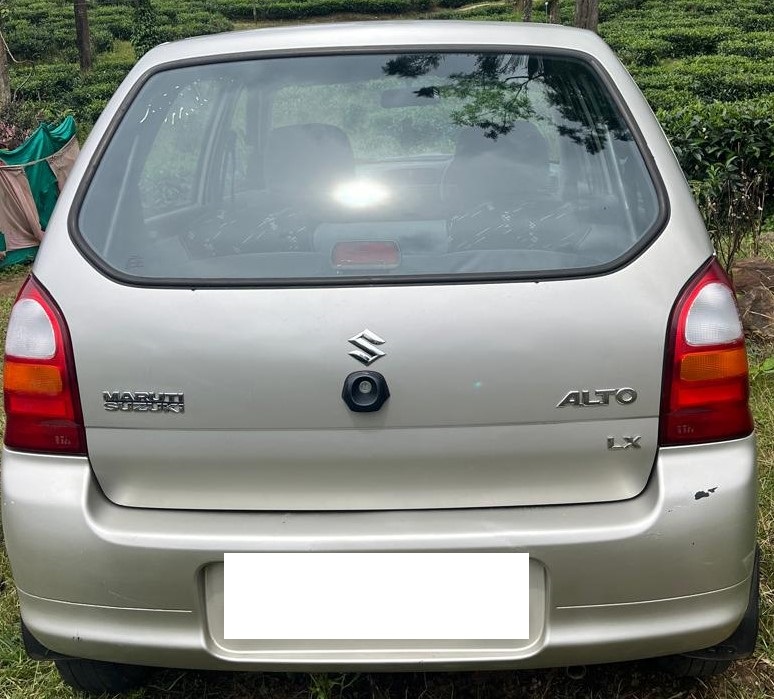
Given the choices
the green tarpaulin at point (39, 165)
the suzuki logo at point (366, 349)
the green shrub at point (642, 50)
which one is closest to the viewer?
the suzuki logo at point (366, 349)

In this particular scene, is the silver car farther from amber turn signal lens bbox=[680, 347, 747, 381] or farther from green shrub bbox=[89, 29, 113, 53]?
green shrub bbox=[89, 29, 113, 53]

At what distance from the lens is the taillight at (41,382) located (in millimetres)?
1627

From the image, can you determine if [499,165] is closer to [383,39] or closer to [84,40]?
[383,39]

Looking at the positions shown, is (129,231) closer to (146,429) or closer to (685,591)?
(146,429)

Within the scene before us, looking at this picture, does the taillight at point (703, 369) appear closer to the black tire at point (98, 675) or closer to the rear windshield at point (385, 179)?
the rear windshield at point (385, 179)

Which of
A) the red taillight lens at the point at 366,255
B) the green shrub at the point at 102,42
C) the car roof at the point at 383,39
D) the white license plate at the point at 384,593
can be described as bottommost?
the green shrub at the point at 102,42

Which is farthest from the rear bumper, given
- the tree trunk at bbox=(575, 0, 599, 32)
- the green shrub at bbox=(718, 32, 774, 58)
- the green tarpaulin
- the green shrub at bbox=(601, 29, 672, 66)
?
the green shrub at bbox=(601, 29, 672, 66)

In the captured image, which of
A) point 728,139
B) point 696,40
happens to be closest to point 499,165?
point 728,139

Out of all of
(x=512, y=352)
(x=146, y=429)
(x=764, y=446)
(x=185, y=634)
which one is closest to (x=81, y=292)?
(x=146, y=429)

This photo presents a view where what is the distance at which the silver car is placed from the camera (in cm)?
155

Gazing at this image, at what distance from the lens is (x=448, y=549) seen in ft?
5.10

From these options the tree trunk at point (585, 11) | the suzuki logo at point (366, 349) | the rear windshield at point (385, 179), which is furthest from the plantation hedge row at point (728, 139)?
the suzuki logo at point (366, 349)

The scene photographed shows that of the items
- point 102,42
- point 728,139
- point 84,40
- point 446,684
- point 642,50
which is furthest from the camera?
point 102,42

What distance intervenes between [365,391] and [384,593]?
1.20 ft
